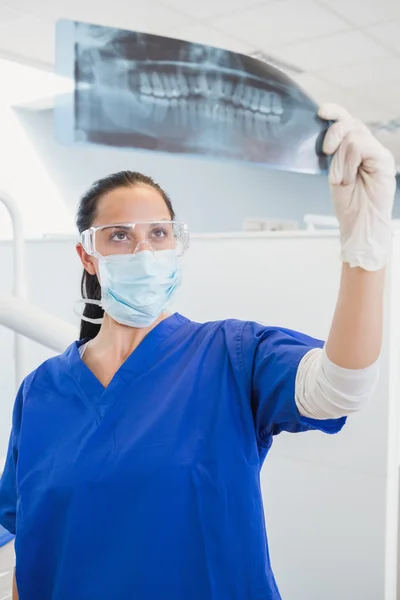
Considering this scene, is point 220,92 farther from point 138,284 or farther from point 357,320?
point 138,284

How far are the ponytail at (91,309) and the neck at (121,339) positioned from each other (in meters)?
0.12

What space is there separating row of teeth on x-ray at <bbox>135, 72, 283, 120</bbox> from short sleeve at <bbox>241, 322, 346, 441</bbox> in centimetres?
34

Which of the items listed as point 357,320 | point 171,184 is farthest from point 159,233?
point 171,184

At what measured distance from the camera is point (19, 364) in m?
1.63

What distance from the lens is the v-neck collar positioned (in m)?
1.05

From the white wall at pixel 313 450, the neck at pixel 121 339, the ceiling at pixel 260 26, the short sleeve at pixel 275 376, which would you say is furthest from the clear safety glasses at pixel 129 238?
the ceiling at pixel 260 26

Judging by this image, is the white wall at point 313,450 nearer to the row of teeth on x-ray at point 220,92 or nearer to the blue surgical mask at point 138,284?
the blue surgical mask at point 138,284

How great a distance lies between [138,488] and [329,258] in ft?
2.89

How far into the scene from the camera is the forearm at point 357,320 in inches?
28.3

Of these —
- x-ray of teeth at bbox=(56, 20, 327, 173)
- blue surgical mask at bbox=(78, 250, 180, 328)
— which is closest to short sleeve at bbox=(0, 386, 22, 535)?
blue surgical mask at bbox=(78, 250, 180, 328)

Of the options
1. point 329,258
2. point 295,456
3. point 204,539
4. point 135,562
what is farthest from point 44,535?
point 329,258

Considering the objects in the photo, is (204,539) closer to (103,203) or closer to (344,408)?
(344,408)

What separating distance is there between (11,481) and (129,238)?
51 centimetres

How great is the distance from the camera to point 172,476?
939 mm
